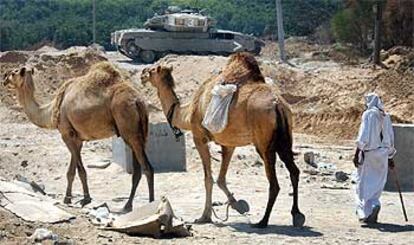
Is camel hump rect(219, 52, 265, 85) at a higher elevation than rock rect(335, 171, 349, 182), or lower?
higher

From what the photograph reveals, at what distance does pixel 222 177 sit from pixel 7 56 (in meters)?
28.5

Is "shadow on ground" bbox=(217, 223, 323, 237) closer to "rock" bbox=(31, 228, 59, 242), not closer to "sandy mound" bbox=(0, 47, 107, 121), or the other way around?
"rock" bbox=(31, 228, 59, 242)

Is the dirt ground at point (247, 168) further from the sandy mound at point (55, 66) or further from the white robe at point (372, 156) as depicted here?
the white robe at point (372, 156)

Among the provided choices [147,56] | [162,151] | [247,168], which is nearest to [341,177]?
[247,168]

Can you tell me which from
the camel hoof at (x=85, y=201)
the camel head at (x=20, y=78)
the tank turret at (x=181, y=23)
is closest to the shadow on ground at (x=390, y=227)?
the camel hoof at (x=85, y=201)

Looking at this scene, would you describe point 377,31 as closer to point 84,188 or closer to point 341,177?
point 341,177

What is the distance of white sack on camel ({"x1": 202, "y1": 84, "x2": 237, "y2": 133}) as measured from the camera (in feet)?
41.9

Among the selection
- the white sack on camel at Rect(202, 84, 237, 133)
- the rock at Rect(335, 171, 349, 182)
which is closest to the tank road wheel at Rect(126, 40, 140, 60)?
the rock at Rect(335, 171, 349, 182)

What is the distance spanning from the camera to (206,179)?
13.4 m

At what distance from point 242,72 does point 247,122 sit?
858 mm

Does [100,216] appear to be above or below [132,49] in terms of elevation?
above

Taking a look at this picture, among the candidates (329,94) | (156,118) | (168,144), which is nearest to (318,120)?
(329,94)

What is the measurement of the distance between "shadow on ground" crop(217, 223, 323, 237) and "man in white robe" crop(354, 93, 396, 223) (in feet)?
3.46

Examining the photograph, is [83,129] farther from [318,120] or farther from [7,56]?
[7,56]
